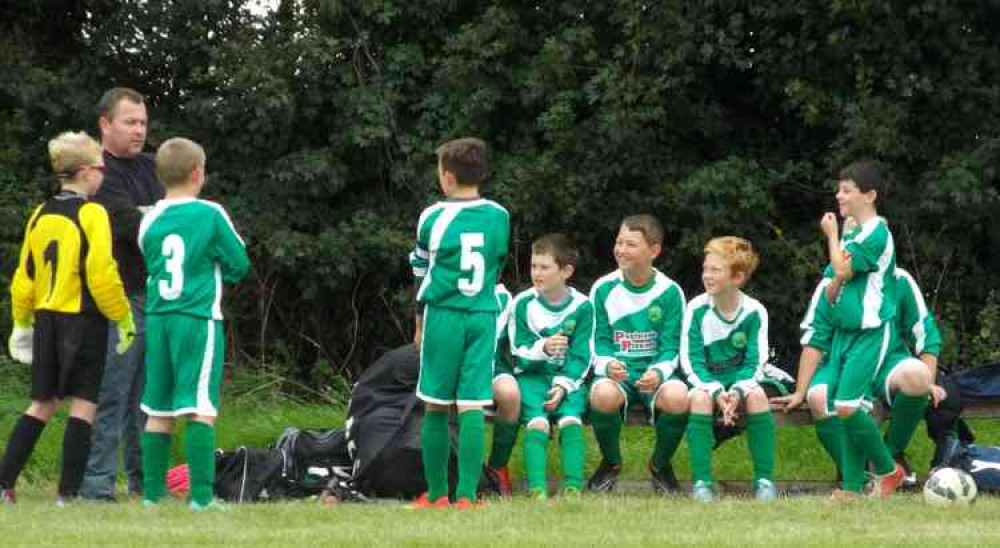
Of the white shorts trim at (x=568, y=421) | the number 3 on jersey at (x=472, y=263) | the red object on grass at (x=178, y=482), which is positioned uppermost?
the number 3 on jersey at (x=472, y=263)

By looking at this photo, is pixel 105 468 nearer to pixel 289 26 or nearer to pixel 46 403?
pixel 46 403

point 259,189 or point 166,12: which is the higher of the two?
point 166,12

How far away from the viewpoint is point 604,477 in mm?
9438

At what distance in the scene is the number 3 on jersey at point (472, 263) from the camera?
26.1 feet

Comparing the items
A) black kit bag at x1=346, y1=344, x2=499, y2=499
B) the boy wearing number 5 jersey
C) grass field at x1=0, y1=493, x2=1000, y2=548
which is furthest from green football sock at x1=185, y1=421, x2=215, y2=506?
black kit bag at x1=346, y1=344, x2=499, y2=499

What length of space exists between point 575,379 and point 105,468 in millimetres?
2591

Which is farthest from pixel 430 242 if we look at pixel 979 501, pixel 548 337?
pixel 979 501

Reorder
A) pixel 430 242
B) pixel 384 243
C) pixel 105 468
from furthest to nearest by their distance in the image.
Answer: pixel 384 243, pixel 105 468, pixel 430 242

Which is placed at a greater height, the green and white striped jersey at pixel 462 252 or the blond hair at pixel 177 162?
the blond hair at pixel 177 162

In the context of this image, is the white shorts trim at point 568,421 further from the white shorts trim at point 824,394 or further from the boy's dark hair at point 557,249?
the white shorts trim at point 824,394

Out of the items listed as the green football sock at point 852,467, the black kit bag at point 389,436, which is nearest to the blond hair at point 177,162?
the black kit bag at point 389,436

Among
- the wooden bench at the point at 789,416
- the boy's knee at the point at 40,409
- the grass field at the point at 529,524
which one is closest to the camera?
the grass field at the point at 529,524

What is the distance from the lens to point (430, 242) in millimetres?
8031

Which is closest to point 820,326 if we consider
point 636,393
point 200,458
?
point 636,393
